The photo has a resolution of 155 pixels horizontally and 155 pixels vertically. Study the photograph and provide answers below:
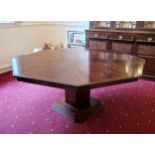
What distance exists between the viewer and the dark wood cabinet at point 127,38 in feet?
10.6

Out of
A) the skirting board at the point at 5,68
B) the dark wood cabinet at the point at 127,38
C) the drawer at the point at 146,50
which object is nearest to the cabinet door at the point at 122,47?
the dark wood cabinet at the point at 127,38

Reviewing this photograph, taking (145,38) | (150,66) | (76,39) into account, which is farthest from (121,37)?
(76,39)

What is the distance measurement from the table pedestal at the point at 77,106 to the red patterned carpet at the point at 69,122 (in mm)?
62

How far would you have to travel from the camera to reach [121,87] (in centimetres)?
304

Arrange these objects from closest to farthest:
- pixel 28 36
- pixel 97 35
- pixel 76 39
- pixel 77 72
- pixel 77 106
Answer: pixel 77 72, pixel 77 106, pixel 97 35, pixel 28 36, pixel 76 39

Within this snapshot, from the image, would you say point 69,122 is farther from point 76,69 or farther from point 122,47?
point 122,47

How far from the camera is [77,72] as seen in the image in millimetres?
1882

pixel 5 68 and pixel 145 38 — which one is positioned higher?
pixel 145 38

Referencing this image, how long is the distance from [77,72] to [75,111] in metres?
0.49

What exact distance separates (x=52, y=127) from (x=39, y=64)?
66 cm

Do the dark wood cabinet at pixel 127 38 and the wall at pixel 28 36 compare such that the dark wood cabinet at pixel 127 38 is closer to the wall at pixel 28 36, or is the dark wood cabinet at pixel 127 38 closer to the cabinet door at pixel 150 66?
the cabinet door at pixel 150 66

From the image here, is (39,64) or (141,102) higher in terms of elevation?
(39,64)

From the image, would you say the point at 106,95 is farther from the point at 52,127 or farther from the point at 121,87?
the point at 52,127
